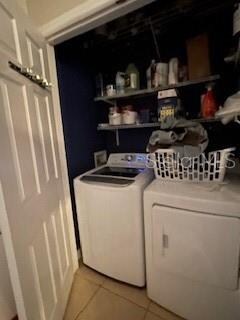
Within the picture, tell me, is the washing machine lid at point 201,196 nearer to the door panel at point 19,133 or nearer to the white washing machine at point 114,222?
the white washing machine at point 114,222

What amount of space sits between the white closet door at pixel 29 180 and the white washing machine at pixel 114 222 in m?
0.25

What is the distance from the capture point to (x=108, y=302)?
1480 mm

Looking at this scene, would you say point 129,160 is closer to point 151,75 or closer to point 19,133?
point 151,75

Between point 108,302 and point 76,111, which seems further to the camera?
point 76,111

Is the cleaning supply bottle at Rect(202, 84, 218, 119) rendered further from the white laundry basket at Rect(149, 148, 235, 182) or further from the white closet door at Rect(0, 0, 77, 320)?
the white closet door at Rect(0, 0, 77, 320)

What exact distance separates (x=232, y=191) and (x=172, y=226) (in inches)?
16.9

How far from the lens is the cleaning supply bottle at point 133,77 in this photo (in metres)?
1.79

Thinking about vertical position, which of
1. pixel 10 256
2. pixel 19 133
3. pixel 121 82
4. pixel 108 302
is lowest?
pixel 108 302

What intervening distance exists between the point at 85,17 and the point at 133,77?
0.72 meters

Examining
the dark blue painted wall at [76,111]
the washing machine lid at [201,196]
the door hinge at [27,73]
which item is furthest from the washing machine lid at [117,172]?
the door hinge at [27,73]

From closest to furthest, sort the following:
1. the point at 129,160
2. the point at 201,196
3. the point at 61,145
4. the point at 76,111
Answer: the point at 201,196
the point at 61,145
the point at 76,111
the point at 129,160

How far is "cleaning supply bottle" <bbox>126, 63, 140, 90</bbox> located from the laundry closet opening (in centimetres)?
13

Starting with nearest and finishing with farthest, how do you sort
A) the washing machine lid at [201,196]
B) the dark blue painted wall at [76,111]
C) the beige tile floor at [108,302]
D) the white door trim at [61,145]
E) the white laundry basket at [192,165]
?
1. the washing machine lid at [201,196]
2. the white laundry basket at [192,165]
3. the beige tile floor at [108,302]
4. the white door trim at [61,145]
5. the dark blue painted wall at [76,111]

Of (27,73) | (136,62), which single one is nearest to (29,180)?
(27,73)
